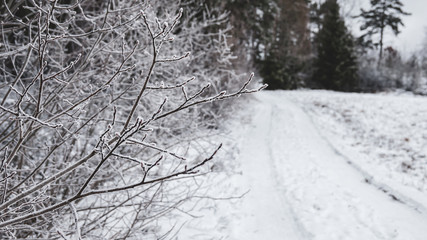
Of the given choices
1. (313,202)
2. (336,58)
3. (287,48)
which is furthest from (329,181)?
(287,48)

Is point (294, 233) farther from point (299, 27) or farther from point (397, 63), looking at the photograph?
point (299, 27)

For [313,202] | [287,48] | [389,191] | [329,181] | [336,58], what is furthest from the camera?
[287,48]

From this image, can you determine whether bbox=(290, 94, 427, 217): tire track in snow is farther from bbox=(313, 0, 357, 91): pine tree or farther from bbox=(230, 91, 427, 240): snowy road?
bbox=(313, 0, 357, 91): pine tree

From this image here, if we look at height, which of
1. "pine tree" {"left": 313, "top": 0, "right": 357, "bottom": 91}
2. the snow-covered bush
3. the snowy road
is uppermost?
"pine tree" {"left": 313, "top": 0, "right": 357, "bottom": 91}

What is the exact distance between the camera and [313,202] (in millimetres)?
4648

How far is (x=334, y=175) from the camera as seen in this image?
19.6 ft

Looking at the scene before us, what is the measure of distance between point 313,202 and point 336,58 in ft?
75.6

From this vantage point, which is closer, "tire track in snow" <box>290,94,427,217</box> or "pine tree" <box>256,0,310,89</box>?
"tire track in snow" <box>290,94,427,217</box>

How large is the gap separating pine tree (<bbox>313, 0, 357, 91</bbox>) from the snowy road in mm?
18865

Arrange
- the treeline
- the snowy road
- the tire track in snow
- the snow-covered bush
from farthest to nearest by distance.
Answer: the treeline → the tire track in snow → the snowy road → the snow-covered bush

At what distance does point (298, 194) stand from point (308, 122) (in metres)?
7.72

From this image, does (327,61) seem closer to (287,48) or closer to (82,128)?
(287,48)

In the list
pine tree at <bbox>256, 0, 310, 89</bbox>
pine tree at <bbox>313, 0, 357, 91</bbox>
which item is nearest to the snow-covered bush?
pine tree at <bbox>256, 0, 310, 89</bbox>

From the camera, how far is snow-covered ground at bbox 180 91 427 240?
386 centimetres
